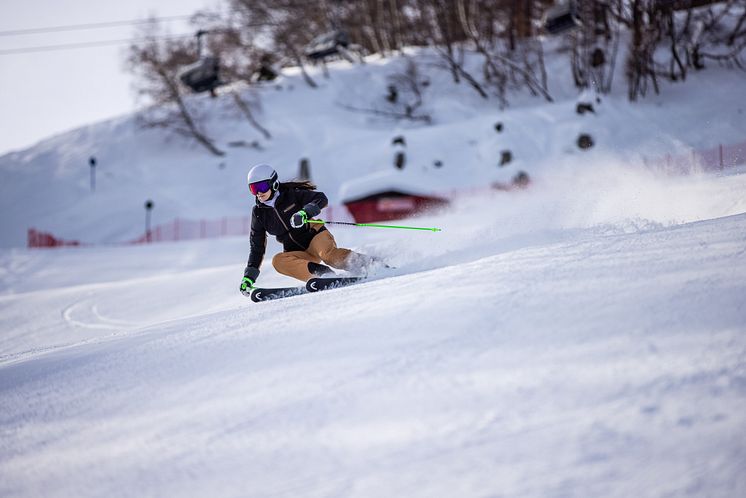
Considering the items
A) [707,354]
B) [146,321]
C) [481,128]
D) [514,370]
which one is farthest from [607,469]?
[481,128]

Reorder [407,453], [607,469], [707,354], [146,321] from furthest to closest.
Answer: [146,321] → [707,354] → [407,453] → [607,469]

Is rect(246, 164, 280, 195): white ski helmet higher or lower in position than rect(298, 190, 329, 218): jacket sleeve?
higher

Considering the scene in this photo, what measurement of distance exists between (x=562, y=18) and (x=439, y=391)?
18.6 meters

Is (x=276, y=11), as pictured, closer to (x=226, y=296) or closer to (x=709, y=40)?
(x=709, y=40)

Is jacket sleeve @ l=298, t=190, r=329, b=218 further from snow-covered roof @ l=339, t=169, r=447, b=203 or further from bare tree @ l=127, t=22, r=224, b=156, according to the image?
bare tree @ l=127, t=22, r=224, b=156

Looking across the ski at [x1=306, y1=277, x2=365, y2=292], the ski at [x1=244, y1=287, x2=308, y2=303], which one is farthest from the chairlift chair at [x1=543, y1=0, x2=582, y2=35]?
the ski at [x1=244, y1=287, x2=308, y2=303]

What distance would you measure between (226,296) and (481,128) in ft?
63.0

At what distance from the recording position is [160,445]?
204 centimetres

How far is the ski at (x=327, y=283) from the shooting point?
521 centimetres

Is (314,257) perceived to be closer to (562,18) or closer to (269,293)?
(269,293)

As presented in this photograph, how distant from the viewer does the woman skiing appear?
559 cm

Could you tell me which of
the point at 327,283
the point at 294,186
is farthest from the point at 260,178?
the point at 327,283

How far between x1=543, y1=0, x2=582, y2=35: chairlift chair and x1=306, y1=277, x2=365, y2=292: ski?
1556 cm

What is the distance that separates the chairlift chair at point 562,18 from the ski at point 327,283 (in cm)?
1556
